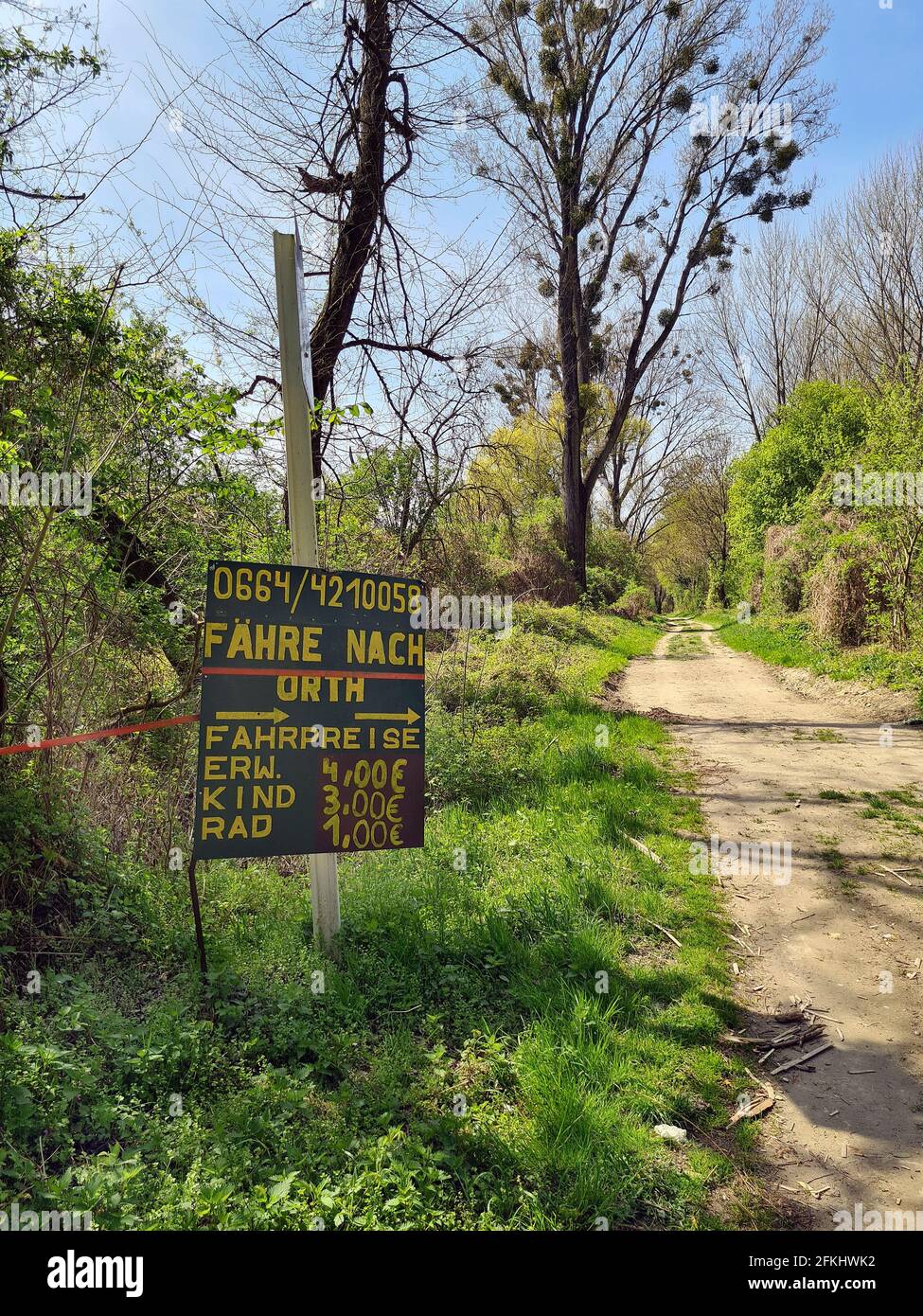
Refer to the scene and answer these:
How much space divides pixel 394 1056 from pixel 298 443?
3.18 metres

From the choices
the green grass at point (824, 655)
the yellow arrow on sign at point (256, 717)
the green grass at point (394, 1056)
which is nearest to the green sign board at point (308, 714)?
the yellow arrow on sign at point (256, 717)

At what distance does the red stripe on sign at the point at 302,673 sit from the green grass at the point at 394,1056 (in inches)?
62.6

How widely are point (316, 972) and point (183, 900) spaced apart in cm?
120

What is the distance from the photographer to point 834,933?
421 centimetres

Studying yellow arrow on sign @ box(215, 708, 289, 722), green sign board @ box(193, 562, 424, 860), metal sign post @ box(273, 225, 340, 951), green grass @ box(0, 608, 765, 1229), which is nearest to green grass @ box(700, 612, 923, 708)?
green grass @ box(0, 608, 765, 1229)

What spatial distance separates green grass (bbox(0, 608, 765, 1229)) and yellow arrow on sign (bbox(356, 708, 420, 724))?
1.34m

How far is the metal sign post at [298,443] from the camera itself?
357 cm

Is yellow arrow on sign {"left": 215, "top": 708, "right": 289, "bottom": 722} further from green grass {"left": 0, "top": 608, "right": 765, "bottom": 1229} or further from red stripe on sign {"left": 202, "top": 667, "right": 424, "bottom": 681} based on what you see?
green grass {"left": 0, "top": 608, "right": 765, "bottom": 1229}

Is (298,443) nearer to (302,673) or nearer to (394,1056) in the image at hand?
(302,673)

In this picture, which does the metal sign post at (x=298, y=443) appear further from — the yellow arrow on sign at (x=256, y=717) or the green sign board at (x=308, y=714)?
the yellow arrow on sign at (x=256, y=717)

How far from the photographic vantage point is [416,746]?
Answer: 3965 mm

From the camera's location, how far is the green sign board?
10.9 feet
